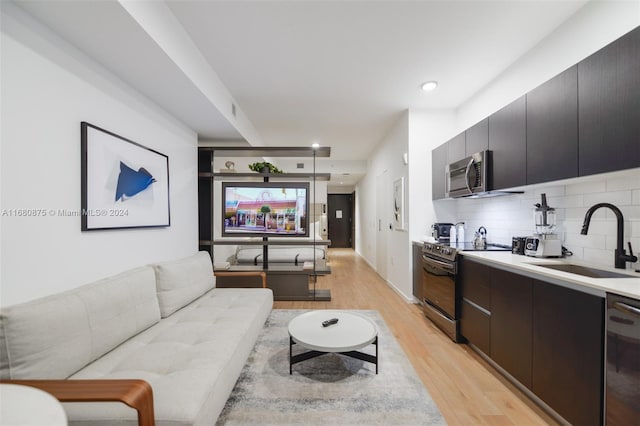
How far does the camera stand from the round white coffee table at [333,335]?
1778mm

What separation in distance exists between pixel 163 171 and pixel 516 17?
11.0 feet

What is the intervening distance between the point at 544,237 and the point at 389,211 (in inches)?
107

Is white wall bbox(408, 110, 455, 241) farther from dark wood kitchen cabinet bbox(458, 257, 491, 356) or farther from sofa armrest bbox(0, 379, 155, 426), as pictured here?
sofa armrest bbox(0, 379, 155, 426)

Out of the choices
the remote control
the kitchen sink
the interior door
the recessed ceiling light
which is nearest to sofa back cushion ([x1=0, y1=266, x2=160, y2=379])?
the remote control

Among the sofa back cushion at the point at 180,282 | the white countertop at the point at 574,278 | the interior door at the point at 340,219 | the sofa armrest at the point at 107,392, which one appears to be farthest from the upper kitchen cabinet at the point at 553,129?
the interior door at the point at 340,219

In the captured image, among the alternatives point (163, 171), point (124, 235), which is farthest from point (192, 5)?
point (124, 235)

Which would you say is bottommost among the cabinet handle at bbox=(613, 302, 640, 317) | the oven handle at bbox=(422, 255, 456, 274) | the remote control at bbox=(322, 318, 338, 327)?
the remote control at bbox=(322, 318, 338, 327)

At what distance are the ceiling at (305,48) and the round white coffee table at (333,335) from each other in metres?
2.23

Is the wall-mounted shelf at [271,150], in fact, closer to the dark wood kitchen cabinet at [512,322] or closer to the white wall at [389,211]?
the white wall at [389,211]

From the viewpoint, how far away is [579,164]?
1.60 metres

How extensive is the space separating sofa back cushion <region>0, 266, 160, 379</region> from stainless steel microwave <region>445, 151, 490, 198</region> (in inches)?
121

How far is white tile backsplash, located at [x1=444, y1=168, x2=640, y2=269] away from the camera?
164 cm

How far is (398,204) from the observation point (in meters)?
4.12

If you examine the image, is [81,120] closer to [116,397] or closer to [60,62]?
[60,62]
